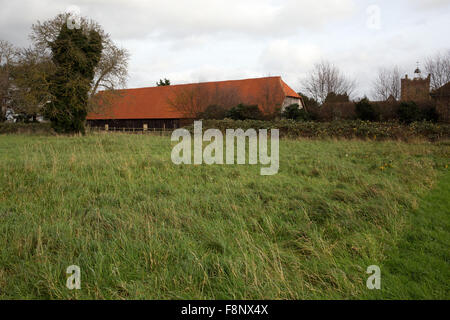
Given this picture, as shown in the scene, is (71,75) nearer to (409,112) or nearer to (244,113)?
(244,113)

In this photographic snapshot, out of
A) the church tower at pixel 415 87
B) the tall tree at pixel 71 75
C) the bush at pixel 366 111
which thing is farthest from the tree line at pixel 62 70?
the church tower at pixel 415 87

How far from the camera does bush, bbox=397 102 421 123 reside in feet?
75.5

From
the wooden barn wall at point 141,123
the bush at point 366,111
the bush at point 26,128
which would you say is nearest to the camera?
the bush at point 366,111

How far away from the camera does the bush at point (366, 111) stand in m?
24.5

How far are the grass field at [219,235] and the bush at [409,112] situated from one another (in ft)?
60.8

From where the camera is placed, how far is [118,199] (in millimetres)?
5410

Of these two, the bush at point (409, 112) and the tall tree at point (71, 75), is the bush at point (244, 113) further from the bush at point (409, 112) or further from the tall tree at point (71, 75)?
the tall tree at point (71, 75)

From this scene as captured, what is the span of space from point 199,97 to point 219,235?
98.1 feet

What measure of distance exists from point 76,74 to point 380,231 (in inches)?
937

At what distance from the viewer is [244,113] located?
26.4 metres

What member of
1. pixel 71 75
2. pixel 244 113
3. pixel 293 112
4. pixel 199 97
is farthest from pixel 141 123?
pixel 293 112
